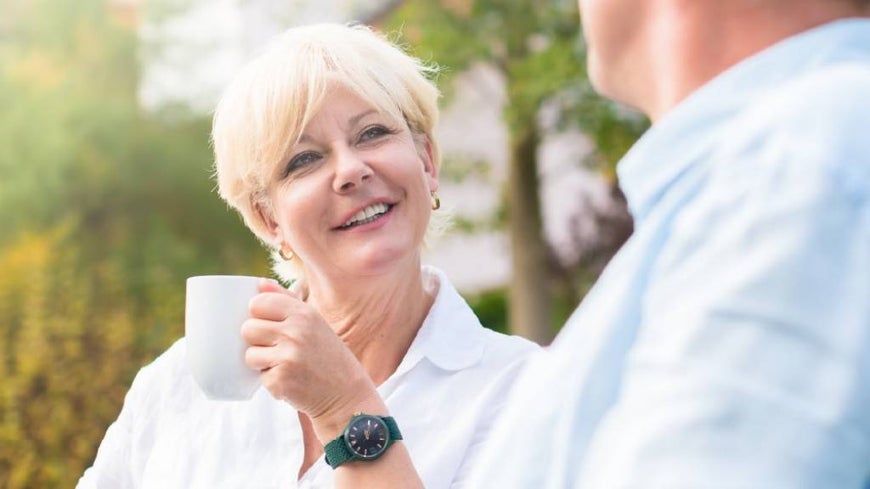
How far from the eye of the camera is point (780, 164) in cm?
65

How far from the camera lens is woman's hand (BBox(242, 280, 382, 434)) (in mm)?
1665

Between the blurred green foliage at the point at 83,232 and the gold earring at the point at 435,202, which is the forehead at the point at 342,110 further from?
the blurred green foliage at the point at 83,232

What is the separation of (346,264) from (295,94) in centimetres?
31

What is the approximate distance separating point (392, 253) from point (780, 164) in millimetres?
1381

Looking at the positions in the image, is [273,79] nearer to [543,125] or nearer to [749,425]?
[749,425]

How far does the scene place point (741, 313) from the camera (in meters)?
0.62

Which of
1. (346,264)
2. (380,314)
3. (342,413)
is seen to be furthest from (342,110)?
(342,413)

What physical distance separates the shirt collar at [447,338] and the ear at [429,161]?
0.67 ft

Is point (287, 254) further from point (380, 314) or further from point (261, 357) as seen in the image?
point (261, 357)

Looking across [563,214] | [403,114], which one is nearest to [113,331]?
[403,114]

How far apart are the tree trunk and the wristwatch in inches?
337

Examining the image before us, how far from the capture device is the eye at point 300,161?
2.05m

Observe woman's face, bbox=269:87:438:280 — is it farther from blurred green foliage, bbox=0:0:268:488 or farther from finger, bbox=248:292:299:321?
blurred green foliage, bbox=0:0:268:488

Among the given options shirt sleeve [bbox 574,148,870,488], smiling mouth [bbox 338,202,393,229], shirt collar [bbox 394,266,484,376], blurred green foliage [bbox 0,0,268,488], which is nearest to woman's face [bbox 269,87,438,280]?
smiling mouth [bbox 338,202,393,229]
